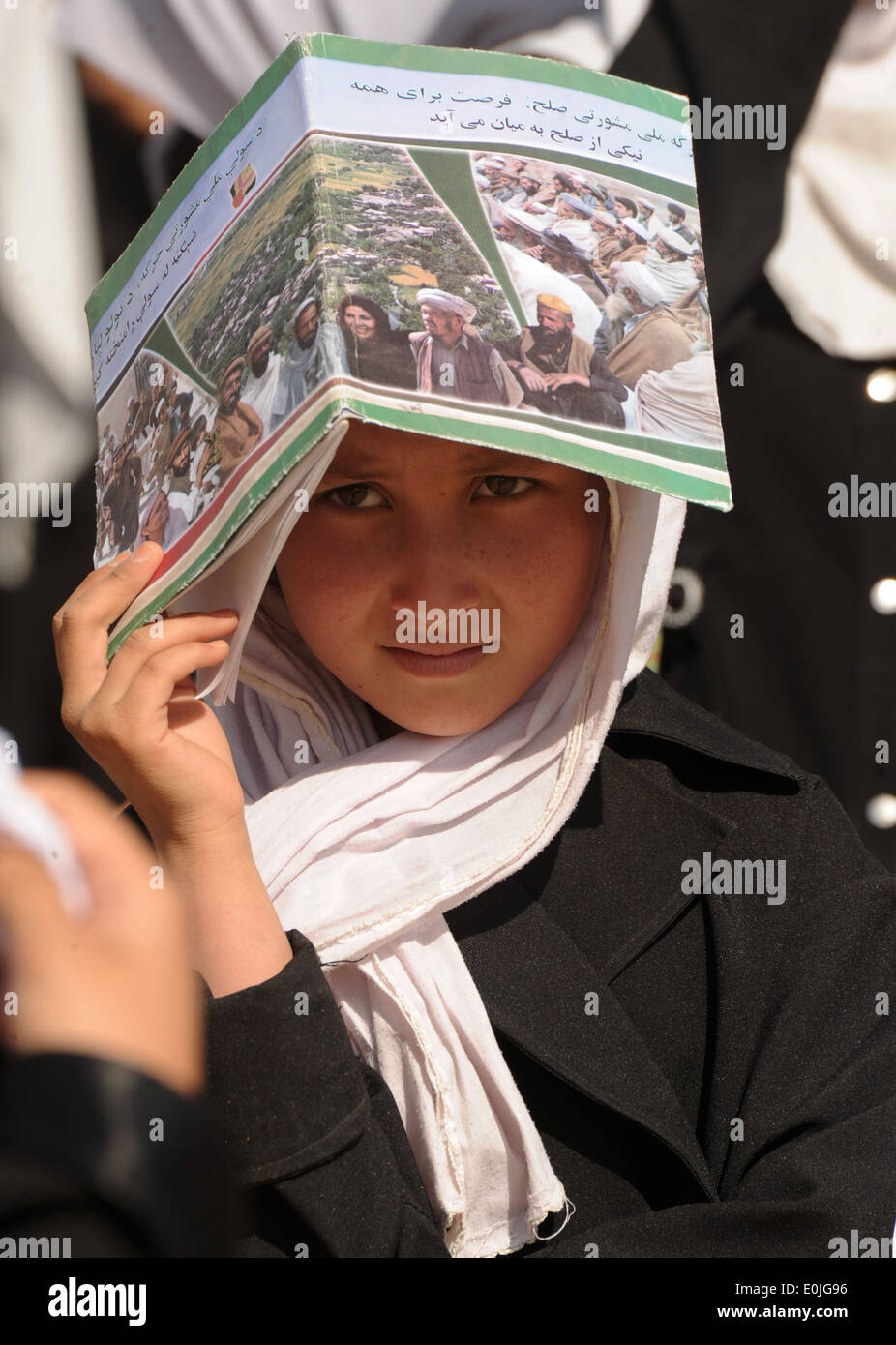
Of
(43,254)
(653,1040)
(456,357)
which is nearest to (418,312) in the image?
(456,357)

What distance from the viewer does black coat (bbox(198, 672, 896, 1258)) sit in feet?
3.80

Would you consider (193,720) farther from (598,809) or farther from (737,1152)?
(737,1152)

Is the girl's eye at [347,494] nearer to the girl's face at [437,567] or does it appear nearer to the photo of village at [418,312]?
the girl's face at [437,567]

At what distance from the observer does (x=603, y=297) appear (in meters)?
1.18

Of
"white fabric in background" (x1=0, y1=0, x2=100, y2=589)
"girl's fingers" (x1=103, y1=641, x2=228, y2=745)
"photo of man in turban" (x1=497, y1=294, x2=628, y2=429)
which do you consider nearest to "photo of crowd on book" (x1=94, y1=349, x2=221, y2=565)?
"girl's fingers" (x1=103, y1=641, x2=228, y2=745)

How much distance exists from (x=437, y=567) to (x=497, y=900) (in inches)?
15.2

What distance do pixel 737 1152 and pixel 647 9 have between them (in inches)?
71.6

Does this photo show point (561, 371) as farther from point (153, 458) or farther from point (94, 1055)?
point (94, 1055)

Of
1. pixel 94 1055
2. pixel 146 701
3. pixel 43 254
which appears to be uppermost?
pixel 43 254

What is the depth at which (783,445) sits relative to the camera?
239cm

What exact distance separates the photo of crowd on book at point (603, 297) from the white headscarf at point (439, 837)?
0.18 metres

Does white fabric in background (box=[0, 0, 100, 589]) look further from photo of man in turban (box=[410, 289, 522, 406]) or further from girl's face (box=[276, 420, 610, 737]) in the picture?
photo of man in turban (box=[410, 289, 522, 406])

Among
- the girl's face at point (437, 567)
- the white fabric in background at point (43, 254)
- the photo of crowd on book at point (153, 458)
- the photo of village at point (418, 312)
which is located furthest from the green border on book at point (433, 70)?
the white fabric in background at point (43, 254)

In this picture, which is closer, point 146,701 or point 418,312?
point 418,312
